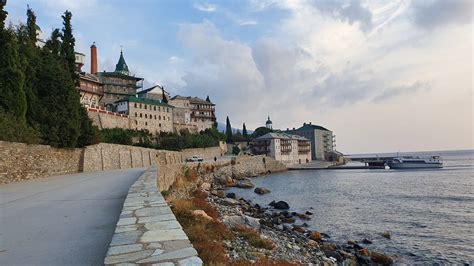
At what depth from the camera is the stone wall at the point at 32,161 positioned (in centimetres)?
1947

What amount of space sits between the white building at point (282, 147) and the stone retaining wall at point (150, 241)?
99.4m

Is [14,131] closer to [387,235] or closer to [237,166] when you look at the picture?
[387,235]

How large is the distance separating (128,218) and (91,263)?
146 centimetres

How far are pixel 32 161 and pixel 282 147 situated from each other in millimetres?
93844

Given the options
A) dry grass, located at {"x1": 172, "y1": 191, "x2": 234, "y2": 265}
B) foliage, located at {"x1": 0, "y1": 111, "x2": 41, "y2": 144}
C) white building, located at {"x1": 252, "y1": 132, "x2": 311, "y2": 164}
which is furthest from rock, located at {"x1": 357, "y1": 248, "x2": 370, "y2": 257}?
white building, located at {"x1": 252, "y1": 132, "x2": 311, "y2": 164}

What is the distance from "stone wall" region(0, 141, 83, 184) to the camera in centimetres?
1947

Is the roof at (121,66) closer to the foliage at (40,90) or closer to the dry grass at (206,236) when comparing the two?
the foliage at (40,90)

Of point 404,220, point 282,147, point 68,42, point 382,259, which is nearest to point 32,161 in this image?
point 68,42

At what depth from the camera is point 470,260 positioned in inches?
627

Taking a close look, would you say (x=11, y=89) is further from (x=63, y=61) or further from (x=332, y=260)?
(x=332, y=260)

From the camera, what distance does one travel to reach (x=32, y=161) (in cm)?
2211

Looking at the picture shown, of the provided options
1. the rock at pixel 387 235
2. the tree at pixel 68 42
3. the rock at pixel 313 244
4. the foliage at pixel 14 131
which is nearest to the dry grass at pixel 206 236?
the rock at pixel 313 244

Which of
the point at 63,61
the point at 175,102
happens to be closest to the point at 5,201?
the point at 63,61

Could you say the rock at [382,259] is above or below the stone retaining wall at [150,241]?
below
